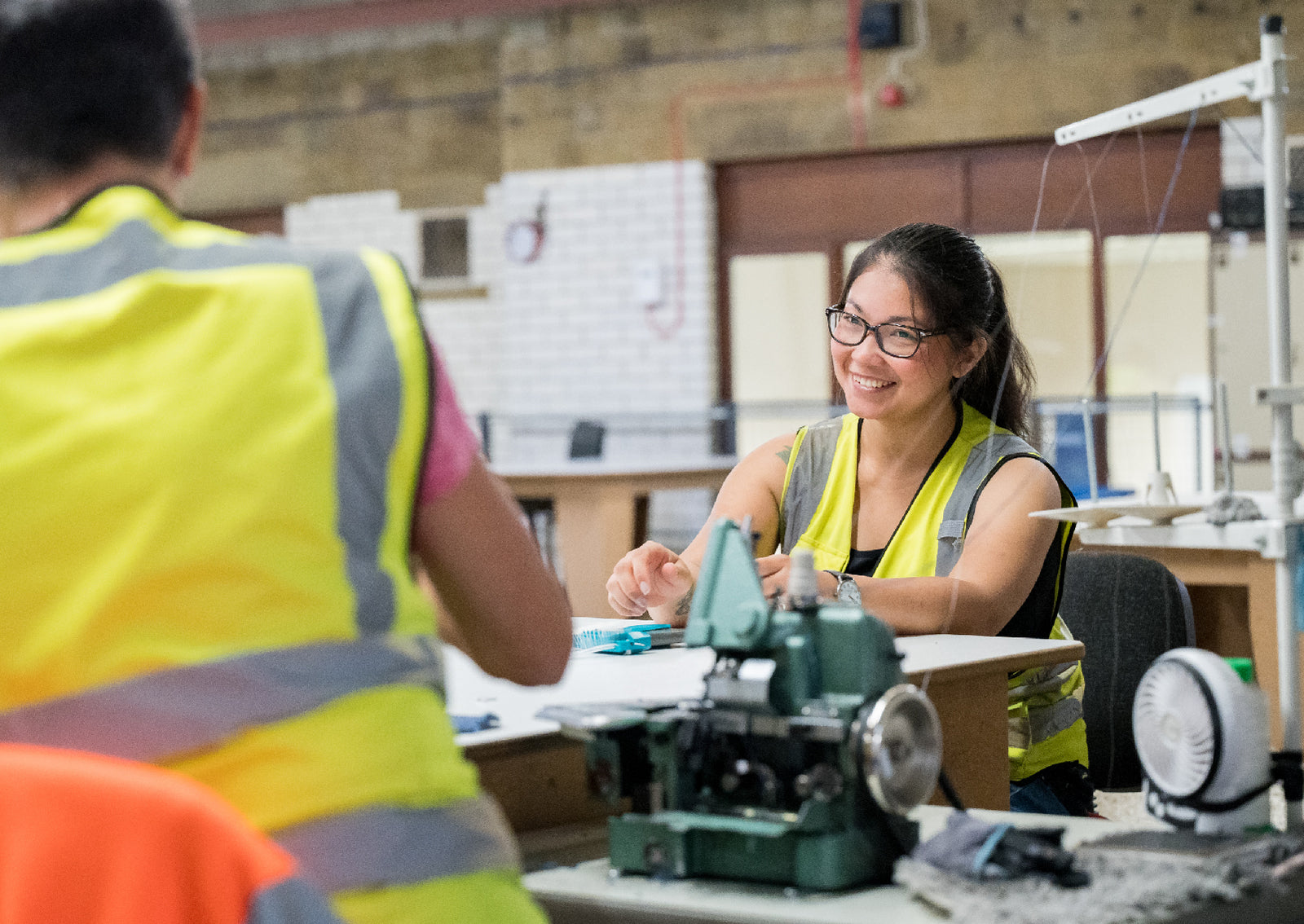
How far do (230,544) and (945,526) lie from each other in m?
1.42

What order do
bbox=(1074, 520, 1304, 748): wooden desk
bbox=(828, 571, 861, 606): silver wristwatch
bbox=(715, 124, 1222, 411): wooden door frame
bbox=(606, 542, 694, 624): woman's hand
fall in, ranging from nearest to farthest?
bbox=(828, 571, 861, 606): silver wristwatch
bbox=(606, 542, 694, 624): woman's hand
bbox=(1074, 520, 1304, 748): wooden desk
bbox=(715, 124, 1222, 411): wooden door frame

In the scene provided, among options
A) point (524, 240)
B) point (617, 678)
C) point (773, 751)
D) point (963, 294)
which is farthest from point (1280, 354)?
point (524, 240)

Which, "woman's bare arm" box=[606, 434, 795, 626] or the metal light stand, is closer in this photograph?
the metal light stand

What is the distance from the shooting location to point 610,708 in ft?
4.23

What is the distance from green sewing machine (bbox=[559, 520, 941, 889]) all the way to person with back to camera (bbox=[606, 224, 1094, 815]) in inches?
30.8

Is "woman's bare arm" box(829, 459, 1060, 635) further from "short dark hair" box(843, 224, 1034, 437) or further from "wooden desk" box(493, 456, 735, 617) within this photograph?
"wooden desk" box(493, 456, 735, 617)

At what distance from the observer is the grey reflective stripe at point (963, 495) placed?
6.84ft

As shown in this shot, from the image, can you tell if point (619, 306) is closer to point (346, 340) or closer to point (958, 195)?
point (958, 195)

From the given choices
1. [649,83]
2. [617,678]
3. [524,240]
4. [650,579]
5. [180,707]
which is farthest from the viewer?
[524,240]

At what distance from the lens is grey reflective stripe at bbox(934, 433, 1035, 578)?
2086 mm

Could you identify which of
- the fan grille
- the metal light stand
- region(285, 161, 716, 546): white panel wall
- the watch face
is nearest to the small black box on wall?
region(285, 161, 716, 546): white panel wall

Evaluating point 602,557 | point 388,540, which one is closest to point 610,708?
point 388,540

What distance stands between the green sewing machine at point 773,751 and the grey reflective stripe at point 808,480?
3.59ft

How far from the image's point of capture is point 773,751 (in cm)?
110
